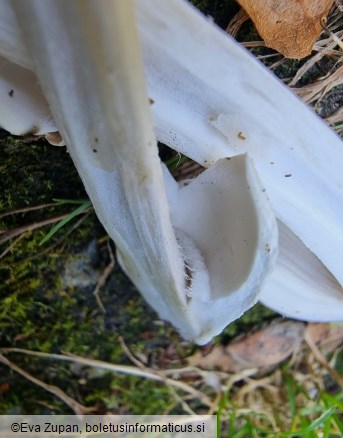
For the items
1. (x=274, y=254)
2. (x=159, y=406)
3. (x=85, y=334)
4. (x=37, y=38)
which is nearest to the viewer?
(x=37, y=38)

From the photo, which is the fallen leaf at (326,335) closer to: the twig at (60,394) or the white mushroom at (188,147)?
the white mushroom at (188,147)

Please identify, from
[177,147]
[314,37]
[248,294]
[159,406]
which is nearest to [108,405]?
[159,406]

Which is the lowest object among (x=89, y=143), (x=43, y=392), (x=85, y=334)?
(x=43, y=392)

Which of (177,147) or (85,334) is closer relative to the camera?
(177,147)

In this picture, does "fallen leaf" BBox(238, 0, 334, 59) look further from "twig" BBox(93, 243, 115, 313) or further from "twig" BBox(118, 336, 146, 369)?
"twig" BBox(118, 336, 146, 369)

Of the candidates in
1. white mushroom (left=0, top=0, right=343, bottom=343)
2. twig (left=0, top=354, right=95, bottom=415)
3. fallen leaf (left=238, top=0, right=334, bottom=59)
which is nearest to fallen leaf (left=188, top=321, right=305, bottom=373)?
twig (left=0, top=354, right=95, bottom=415)

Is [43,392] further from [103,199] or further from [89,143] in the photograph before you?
[89,143]
